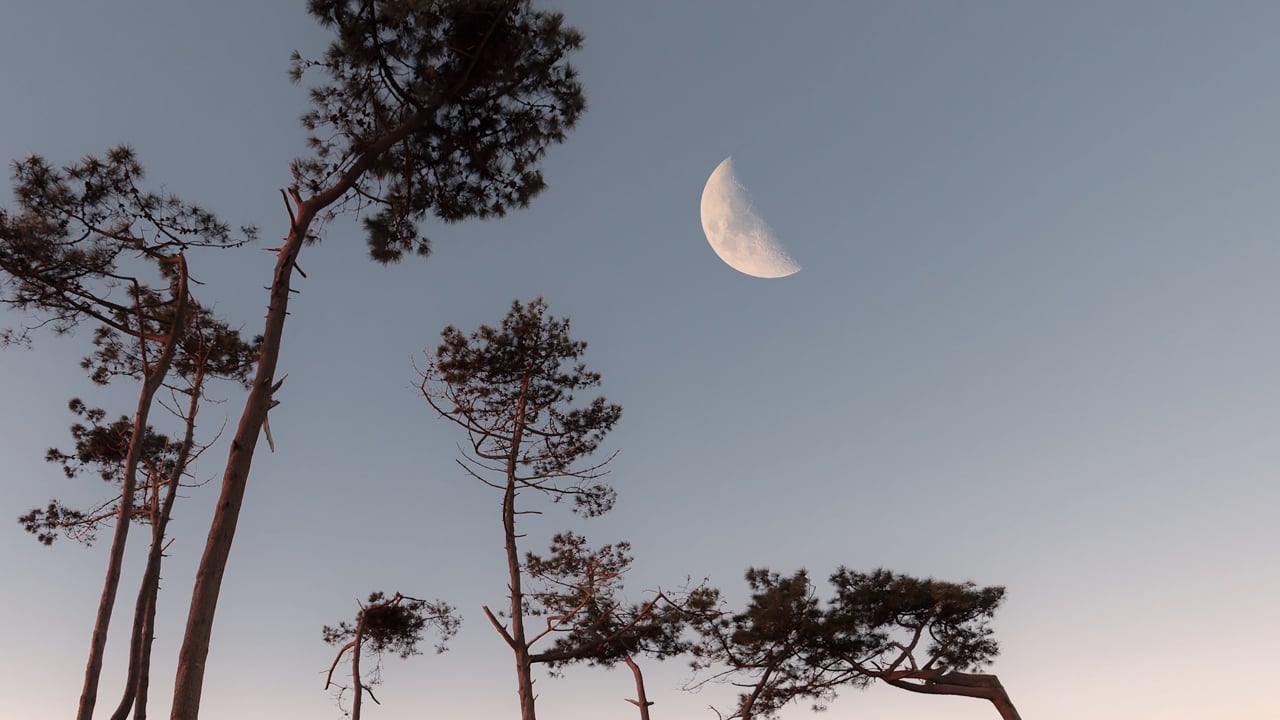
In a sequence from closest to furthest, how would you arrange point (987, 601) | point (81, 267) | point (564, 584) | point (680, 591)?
point (81, 267), point (680, 591), point (564, 584), point (987, 601)

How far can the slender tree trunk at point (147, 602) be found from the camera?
42.8 ft

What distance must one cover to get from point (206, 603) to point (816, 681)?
57.0ft

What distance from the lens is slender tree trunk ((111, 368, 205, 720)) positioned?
13047 mm

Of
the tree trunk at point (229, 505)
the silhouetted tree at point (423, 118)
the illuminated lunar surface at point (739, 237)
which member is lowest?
the tree trunk at point (229, 505)

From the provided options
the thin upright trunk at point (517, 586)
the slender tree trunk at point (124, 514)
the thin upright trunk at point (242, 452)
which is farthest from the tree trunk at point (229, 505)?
the thin upright trunk at point (517, 586)

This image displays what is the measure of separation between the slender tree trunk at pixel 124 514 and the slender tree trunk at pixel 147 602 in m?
2.33

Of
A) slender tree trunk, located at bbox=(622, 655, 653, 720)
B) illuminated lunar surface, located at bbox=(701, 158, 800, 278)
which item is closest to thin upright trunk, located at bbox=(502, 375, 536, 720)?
slender tree trunk, located at bbox=(622, 655, 653, 720)

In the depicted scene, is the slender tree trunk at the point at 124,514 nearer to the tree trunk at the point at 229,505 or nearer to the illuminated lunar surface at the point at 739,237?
the tree trunk at the point at 229,505

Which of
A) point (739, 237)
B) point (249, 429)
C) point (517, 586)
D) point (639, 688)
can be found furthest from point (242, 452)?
point (739, 237)

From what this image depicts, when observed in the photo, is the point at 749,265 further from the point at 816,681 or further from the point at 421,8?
the point at 421,8

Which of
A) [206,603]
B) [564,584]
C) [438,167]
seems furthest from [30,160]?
[564,584]

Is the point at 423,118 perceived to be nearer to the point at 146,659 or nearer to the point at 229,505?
the point at 229,505

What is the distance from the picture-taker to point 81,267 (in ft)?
35.1

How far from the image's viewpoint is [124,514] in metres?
11.5
